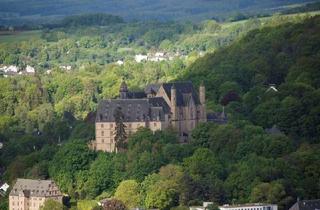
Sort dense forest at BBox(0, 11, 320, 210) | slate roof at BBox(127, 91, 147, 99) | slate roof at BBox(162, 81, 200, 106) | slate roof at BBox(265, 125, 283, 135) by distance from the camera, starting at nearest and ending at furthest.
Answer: dense forest at BBox(0, 11, 320, 210)
slate roof at BBox(162, 81, 200, 106)
slate roof at BBox(127, 91, 147, 99)
slate roof at BBox(265, 125, 283, 135)

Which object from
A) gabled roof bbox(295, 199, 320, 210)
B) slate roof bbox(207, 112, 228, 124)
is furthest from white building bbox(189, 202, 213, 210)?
slate roof bbox(207, 112, 228, 124)

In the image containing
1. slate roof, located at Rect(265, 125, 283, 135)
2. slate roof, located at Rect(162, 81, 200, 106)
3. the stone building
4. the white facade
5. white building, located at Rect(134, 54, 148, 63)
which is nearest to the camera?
the stone building

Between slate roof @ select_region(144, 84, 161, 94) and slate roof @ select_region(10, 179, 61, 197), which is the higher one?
slate roof @ select_region(144, 84, 161, 94)

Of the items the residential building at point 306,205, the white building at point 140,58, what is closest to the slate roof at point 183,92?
the residential building at point 306,205

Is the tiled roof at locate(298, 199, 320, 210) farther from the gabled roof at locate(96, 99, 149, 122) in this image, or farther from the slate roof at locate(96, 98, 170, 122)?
the gabled roof at locate(96, 99, 149, 122)

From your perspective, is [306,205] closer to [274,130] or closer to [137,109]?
[137,109]

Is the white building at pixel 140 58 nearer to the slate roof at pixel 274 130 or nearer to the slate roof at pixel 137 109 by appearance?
the slate roof at pixel 274 130

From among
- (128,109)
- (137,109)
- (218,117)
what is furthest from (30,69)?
(137,109)
